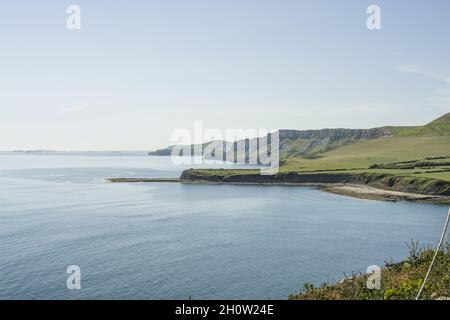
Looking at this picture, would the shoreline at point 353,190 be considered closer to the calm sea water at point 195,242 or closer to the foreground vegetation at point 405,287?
the calm sea water at point 195,242

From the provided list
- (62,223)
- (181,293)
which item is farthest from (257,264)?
(62,223)

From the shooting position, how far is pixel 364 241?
226 ft

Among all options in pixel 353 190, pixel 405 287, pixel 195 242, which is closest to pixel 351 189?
pixel 353 190

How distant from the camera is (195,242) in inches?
2665

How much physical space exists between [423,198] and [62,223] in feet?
307

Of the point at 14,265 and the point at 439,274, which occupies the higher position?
Result: the point at 439,274

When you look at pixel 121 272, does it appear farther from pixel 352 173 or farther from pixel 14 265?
pixel 352 173

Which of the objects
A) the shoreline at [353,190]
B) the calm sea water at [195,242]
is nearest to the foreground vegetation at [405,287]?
the calm sea water at [195,242]

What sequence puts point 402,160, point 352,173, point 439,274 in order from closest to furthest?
point 439,274 → point 352,173 → point 402,160

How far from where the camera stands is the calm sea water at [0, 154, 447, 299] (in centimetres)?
4588

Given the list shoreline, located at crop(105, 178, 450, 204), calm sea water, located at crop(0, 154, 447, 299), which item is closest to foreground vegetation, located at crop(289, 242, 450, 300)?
calm sea water, located at crop(0, 154, 447, 299)

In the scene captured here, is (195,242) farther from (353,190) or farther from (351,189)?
(351,189)

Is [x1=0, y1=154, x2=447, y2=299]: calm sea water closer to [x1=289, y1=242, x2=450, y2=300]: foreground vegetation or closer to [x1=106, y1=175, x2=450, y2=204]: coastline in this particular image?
[x1=106, y1=175, x2=450, y2=204]: coastline
